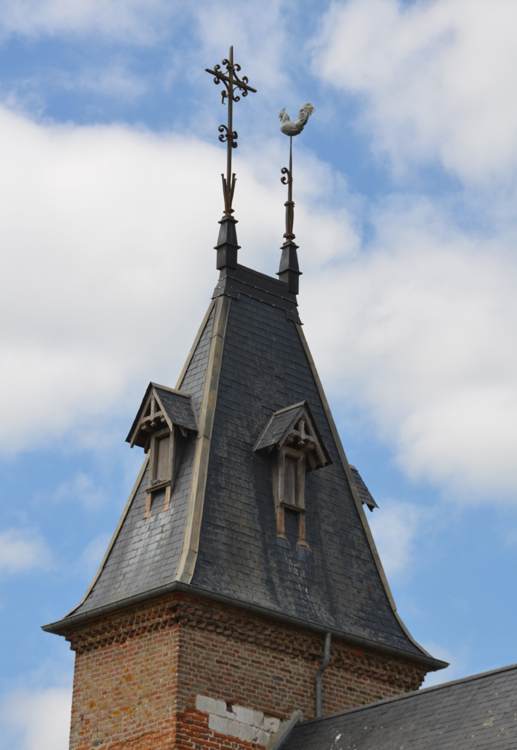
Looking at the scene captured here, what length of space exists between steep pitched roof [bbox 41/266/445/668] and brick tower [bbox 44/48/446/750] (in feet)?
0.12

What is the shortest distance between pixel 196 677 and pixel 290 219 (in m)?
10.8

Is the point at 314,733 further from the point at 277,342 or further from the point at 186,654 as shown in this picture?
the point at 277,342

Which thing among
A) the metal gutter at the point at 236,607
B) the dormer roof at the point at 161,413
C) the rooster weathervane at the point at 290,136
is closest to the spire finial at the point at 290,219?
the rooster weathervane at the point at 290,136

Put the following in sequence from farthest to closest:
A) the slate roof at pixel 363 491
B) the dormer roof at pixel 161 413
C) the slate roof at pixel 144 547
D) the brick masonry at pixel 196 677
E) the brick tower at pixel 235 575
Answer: the slate roof at pixel 363 491 < the dormer roof at pixel 161 413 < the slate roof at pixel 144 547 < the brick tower at pixel 235 575 < the brick masonry at pixel 196 677

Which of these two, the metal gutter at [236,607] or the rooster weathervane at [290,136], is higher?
the rooster weathervane at [290,136]

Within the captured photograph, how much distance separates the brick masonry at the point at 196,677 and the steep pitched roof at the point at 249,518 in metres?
0.38

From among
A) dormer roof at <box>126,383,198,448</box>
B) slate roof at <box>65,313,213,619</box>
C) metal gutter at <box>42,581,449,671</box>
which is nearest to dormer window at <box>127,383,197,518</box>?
dormer roof at <box>126,383,198,448</box>

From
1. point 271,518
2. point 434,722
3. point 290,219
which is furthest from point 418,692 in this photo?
point 290,219

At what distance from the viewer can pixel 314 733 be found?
62.9ft

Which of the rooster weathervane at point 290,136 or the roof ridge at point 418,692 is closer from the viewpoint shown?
the roof ridge at point 418,692

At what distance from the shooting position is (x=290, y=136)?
26688mm

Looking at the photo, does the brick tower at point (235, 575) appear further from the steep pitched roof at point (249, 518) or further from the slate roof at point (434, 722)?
the slate roof at point (434, 722)

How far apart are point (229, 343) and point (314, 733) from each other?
7457mm

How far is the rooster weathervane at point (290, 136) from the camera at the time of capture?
26094 millimetres
